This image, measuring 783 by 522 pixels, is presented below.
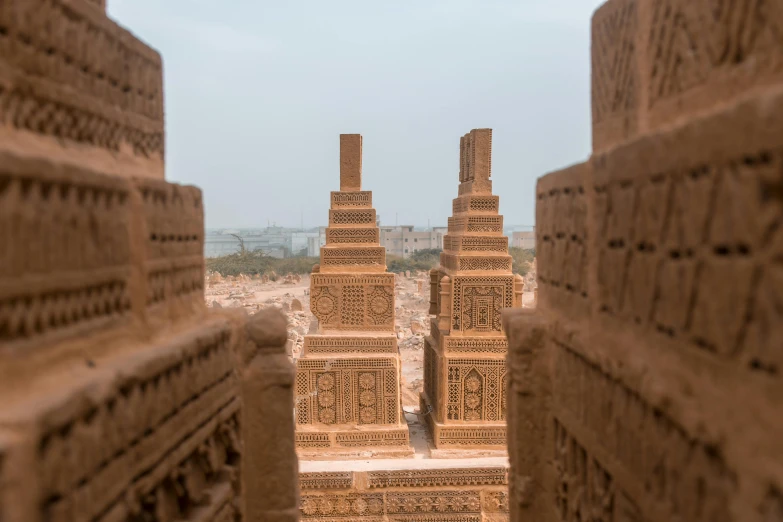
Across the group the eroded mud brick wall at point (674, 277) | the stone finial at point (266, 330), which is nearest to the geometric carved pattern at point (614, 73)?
the eroded mud brick wall at point (674, 277)

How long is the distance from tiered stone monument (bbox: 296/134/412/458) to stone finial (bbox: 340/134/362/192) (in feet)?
0.85

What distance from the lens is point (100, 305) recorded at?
1273mm

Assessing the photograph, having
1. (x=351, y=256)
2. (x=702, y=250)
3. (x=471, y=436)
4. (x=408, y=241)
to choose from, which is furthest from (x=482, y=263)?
(x=408, y=241)

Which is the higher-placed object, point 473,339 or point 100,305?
point 100,305

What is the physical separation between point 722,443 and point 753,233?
12.7 inches

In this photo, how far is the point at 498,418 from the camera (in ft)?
24.3

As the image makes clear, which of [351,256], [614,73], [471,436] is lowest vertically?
[471,436]

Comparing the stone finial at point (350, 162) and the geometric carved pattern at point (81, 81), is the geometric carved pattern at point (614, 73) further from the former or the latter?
the stone finial at point (350, 162)

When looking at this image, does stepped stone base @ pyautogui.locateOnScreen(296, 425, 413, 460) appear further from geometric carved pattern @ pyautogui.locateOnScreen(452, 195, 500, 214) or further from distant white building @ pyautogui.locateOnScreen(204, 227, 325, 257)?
distant white building @ pyautogui.locateOnScreen(204, 227, 325, 257)

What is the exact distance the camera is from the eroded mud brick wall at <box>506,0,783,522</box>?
852mm

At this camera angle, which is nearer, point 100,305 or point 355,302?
point 100,305

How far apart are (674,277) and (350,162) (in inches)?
284

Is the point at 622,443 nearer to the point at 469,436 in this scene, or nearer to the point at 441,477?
the point at 441,477

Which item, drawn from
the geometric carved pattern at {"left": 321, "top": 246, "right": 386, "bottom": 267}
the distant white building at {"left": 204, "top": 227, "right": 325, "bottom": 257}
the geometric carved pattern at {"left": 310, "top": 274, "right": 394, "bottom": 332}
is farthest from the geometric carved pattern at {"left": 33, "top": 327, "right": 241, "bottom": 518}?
the distant white building at {"left": 204, "top": 227, "right": 325, "bottom": 257}
